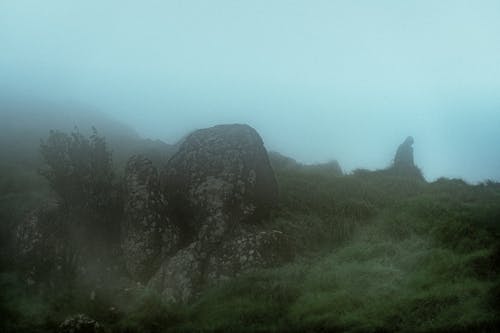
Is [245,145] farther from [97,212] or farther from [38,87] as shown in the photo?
[38,87]

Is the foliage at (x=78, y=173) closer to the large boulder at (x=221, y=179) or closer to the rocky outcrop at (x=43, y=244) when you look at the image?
the rocky outcrop at (x=43, y=244)

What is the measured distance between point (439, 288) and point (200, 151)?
1536cm

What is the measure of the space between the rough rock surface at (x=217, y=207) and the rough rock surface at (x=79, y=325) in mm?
3752

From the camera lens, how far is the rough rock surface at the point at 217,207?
68.0ft

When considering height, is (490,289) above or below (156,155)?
below

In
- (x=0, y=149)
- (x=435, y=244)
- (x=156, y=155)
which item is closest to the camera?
(x=435, y=244)

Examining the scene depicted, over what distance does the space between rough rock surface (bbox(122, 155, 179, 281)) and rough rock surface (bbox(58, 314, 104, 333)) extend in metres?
5.72

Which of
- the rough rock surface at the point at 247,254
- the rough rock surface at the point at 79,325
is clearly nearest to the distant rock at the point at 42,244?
the rough rock surface at the point at 79,325

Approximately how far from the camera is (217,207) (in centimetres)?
2364

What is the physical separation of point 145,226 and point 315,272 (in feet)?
28.9

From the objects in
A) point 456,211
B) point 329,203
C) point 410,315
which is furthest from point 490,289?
point 329,203

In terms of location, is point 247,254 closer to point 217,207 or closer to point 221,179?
point 217,207

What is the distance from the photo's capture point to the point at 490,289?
1460 centimetres

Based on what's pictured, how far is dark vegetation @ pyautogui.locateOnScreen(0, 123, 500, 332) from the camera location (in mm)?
14836
